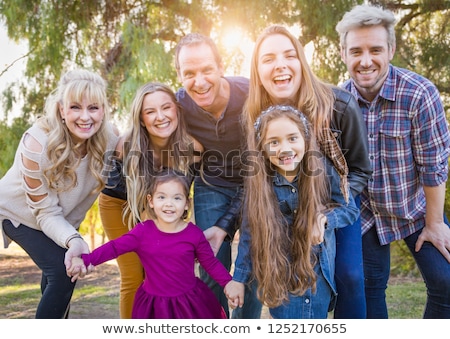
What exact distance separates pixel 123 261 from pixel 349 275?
1153 mm

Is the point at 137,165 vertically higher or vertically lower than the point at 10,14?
lower

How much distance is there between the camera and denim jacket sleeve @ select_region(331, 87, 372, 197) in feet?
6.86

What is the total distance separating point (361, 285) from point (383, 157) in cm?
64

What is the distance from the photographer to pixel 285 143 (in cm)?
204

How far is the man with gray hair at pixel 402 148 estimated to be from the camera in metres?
2.26

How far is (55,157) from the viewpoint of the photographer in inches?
88.8

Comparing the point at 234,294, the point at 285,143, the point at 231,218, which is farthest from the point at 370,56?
the point at 234,294

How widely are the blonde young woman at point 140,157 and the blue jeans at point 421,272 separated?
3.29 feet

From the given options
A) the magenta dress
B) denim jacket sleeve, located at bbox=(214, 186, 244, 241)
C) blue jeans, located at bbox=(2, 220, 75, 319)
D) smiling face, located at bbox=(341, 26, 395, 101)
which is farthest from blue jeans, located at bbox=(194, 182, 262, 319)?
smiling face, located at bbox=(341, 26, 395, 101)

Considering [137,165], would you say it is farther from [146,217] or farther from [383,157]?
[383,157]

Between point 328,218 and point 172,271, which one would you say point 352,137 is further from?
point 172,271

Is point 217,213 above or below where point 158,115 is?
below

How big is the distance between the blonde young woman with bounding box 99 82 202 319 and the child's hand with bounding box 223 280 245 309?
555 millimetres
